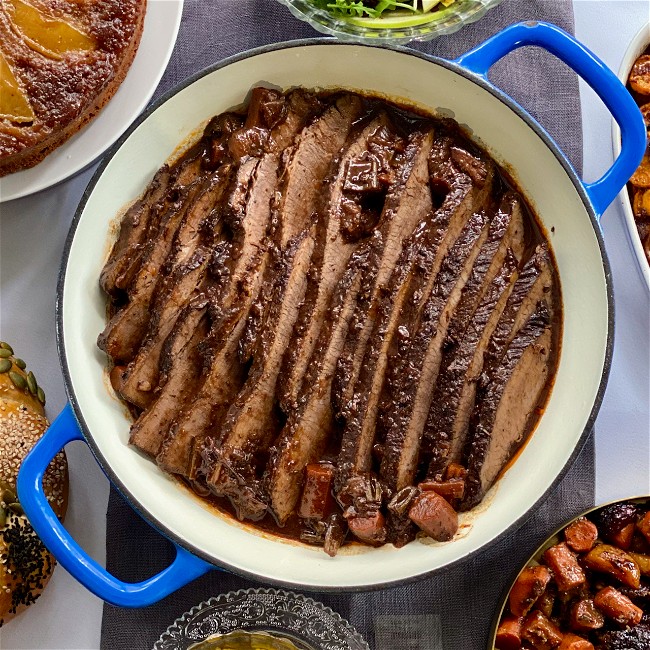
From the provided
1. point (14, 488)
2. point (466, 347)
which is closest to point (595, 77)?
point (466, 347)

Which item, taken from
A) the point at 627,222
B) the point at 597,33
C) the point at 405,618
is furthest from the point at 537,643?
the point at 597,33

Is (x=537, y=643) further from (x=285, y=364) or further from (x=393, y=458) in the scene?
(x=285, y=364)

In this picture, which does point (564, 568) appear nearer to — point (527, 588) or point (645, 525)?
Answer: point (527, 588)

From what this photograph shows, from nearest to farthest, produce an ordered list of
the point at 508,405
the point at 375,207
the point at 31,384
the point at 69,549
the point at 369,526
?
the point at 69,549, the point at 369,526, the point at 508,405, the point at 375,207, the point at 31,384

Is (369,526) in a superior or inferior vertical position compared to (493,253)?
inferior

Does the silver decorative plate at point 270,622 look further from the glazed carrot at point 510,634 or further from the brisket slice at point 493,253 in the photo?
the brisket slice at point 493,253

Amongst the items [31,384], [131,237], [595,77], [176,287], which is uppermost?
[595,77]
